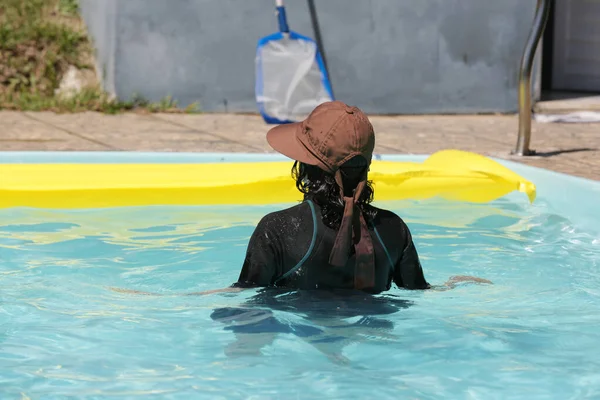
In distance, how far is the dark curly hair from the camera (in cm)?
295

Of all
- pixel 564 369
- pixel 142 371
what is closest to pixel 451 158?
pixel 564 369

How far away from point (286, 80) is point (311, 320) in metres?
5.26

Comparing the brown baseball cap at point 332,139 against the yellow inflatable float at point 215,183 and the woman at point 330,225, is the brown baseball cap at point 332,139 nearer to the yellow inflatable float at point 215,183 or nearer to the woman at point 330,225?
the woman at point 330,225

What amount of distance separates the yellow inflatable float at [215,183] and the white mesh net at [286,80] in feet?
8.05

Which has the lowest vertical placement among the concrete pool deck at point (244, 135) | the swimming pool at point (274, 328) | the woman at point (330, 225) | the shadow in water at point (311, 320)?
the swimming pool at point (274, 328)

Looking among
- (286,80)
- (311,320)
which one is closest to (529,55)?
(286,80)

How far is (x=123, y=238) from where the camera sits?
5.01m

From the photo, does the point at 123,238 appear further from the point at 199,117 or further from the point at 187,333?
the point at 199,117

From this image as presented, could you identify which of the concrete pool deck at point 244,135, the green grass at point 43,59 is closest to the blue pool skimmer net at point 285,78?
the concrete pool deck at point 244,135

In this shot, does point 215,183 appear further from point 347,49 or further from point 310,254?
point 347,49

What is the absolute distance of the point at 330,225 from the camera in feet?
9.91

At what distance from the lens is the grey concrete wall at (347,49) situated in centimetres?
853

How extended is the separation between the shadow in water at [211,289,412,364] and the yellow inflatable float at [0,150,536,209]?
88.9 inches

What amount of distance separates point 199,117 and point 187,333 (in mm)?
5245
